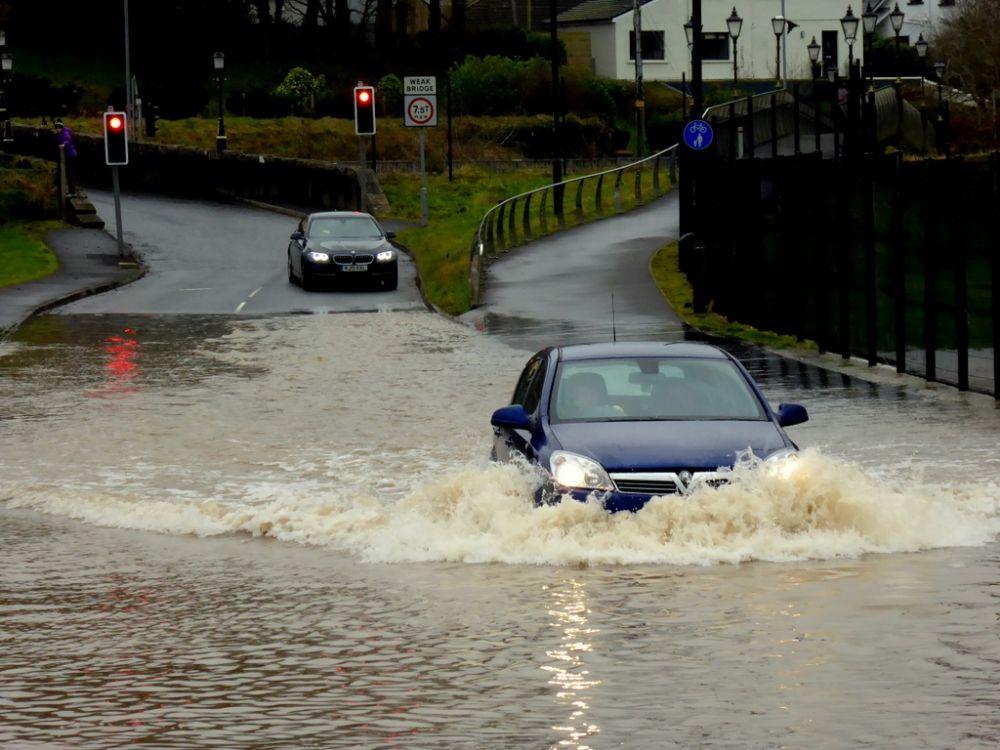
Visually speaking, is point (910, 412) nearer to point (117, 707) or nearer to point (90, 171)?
point (117, 707)

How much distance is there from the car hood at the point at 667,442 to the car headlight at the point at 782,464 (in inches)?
2.7

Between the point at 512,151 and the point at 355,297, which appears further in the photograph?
the point at 512,151

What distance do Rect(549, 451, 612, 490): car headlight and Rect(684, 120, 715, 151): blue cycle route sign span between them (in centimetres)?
2358

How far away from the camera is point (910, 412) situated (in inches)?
854

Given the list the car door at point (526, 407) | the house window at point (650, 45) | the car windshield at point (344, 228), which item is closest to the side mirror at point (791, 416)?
the car door at point (526, 407)

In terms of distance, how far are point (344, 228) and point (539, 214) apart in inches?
420

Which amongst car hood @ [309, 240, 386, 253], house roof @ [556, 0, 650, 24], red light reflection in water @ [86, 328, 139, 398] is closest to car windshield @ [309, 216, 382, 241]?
car hood @ [309, 240, 386, 253]

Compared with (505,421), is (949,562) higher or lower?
lower

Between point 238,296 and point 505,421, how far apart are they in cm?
2780

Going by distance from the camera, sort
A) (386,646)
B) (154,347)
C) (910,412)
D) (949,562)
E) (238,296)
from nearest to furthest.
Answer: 1. (386,646)
2. (949,562)
3. (910,412)
4. (154,347)
5. (238,296)

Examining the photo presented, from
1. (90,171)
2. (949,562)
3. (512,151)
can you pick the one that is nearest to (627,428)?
(949,562)

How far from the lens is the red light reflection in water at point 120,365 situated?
2514 cm

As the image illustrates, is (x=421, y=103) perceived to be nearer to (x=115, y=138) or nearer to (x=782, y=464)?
(x=115, y=138)

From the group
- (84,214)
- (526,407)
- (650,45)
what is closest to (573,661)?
(526,407)
